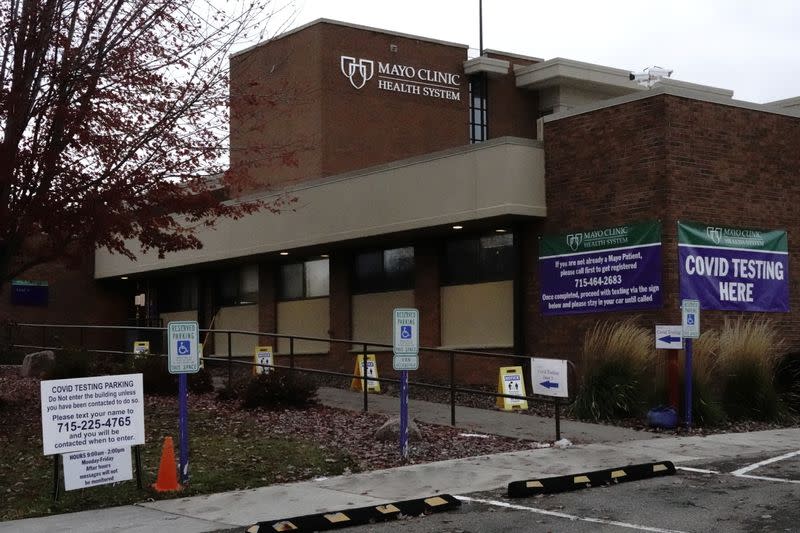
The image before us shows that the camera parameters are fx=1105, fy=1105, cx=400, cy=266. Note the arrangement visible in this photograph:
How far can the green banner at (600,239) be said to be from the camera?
65.7ft

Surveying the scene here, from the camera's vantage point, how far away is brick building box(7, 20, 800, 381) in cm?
2045

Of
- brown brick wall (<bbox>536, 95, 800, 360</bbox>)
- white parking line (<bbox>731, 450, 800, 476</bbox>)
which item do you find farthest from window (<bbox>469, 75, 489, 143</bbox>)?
white parking line (<bbox>731, 450, 800, 476</bbox>)


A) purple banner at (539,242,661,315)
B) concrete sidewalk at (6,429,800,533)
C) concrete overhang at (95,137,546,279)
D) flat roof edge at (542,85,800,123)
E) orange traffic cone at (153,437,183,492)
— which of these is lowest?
concrete sidewalk at (6,429,800,533)

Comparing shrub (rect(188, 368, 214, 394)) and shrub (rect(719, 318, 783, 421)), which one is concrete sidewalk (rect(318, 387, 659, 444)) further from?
shrub (rect(719, 318, 783, 421))

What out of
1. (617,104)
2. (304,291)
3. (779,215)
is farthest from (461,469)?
(304,291)

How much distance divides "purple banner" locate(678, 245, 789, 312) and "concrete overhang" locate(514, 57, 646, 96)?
46.2ft

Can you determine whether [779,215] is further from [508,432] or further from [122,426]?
[122,426]

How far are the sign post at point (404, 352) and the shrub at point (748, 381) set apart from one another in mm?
6650

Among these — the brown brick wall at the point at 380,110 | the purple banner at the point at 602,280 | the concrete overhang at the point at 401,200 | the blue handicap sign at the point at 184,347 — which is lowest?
the blue handicap sign at the point at 184,347

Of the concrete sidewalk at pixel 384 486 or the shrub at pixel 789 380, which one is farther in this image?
the shrub at pixel 789 380

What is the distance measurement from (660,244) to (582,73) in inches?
631

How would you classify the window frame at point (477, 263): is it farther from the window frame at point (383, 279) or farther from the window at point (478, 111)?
Answer: the window at point (478, 111)

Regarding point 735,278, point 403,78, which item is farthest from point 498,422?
point 403,78

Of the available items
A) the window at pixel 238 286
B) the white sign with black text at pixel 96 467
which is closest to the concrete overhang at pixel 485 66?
the window at pixel 238 286
